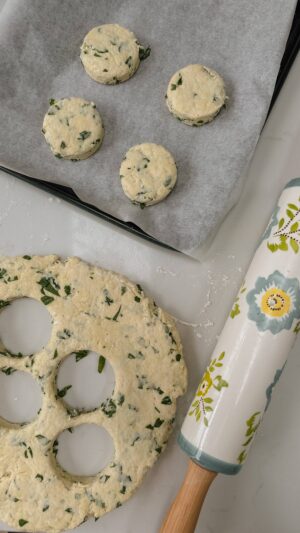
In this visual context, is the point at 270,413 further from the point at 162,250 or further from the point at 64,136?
the point at 64,136

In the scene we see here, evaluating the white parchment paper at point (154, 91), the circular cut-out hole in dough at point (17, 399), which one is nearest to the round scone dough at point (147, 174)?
the white parchment paper at point (154, 91)

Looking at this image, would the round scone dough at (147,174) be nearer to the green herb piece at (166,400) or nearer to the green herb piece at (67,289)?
the green herb piece at (67,289)

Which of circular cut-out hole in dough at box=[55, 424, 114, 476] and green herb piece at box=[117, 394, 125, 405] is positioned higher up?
green herb piece at box=[117, 394, 125, 405]

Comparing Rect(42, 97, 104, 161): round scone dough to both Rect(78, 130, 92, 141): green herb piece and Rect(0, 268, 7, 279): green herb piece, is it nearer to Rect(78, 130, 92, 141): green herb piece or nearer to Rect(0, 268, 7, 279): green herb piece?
Rect(78, 130, 92, 141): green herb piece

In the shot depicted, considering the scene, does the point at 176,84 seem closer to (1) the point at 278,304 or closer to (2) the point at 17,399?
(1) the point at 278,304

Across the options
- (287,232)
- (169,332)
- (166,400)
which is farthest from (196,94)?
(166,400)

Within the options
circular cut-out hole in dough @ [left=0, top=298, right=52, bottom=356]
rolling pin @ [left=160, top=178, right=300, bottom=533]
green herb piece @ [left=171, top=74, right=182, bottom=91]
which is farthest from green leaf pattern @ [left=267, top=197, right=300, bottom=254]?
circular cut-out hole in dough @ [left=0, top=298, right=52, bottom=356]
